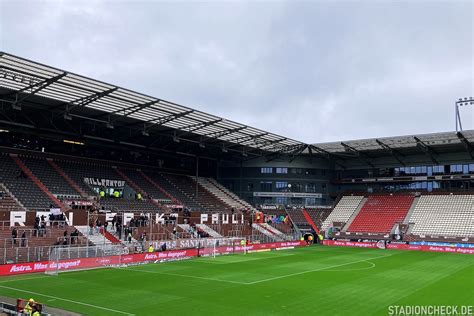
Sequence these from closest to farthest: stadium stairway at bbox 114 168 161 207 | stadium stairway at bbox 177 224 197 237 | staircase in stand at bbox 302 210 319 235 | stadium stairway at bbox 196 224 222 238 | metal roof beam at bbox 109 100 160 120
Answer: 1. metal roof beam at bbox 109 100 160 120
2. stadium stairway at bbox 177 224 197 237
3. stadium stairway at bbox 196 224 222 238
4. stadium stairway at bbox 114 168 161 207
5. staircase in stand at bbox 302 210 319 235

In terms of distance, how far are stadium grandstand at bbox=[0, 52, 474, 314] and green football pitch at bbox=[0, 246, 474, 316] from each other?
374 centimetres

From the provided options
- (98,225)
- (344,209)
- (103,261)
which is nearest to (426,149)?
(344,209)

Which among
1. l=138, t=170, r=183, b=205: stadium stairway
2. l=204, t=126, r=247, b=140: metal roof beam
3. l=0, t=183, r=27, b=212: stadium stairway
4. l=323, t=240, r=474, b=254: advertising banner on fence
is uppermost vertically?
l=204, t=126, r=247, b=140: metal roof beam

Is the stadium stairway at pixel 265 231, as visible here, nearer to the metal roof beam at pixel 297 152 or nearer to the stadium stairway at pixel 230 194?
the stadium stairway at pixel 230 194

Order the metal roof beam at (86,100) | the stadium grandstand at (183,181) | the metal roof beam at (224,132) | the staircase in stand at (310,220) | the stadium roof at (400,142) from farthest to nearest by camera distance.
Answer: the staircase in stand at (310,220) < the stadium roof at (400,142) < the metal roof beam at (224,132) < the stadium grandstand at (183,181) < the metal roof beam at (86,100)

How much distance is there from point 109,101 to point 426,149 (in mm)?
41829

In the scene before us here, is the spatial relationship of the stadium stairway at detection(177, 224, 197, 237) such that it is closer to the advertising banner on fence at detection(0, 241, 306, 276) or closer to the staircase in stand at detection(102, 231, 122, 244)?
the advertising banner on fence at detection(0, 241, 306, 276)

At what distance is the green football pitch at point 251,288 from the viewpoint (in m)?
19.7

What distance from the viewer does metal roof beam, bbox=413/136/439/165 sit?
56341 millimetres

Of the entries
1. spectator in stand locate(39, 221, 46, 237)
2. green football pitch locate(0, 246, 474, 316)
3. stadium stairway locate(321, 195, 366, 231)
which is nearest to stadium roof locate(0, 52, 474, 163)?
stadium stairway locate(321, 195, 366, 231)

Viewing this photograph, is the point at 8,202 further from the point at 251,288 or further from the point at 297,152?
the point at 297,152

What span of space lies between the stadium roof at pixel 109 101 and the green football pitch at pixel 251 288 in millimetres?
13949

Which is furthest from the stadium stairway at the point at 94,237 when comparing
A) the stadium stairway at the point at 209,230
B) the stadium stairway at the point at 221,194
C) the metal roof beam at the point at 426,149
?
the metal roof beam at the point at 426,149

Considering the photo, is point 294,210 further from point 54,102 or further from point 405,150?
point 54,102
